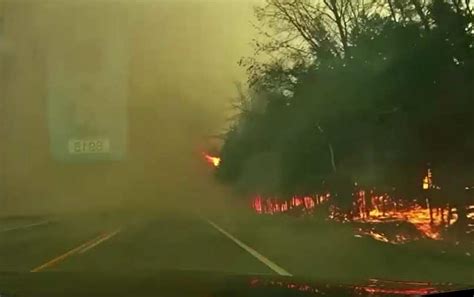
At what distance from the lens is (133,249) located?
669 inches

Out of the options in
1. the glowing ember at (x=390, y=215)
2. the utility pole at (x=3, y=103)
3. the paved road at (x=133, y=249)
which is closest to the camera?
the paved road at (x=133, y=249)

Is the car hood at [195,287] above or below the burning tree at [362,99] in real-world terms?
below

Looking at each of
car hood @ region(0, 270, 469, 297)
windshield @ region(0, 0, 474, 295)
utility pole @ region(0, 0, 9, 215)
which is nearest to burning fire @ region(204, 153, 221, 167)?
windshield @ region(0, 0, 474, 295)

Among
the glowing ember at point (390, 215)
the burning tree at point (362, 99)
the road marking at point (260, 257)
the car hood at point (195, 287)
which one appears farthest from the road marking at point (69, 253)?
the burning tree at point (362, 99)

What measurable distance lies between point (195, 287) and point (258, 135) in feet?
83.6

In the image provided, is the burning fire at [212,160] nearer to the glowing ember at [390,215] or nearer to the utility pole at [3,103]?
the glowing ember at [390,215]

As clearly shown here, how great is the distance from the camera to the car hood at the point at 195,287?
4.56 metres

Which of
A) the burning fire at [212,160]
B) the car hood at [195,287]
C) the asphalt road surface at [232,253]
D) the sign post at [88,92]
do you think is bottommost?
the asphalt road surface at [232,253]

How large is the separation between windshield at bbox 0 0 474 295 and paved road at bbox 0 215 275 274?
9 centimetres

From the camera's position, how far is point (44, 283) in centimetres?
513

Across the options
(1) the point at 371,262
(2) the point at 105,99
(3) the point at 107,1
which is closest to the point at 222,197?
(2) the point at 105,99

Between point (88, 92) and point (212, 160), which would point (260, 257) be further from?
point (212, 160)

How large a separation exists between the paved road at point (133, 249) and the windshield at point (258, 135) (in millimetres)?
87

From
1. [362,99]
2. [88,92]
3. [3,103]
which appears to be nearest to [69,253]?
[88,92]
